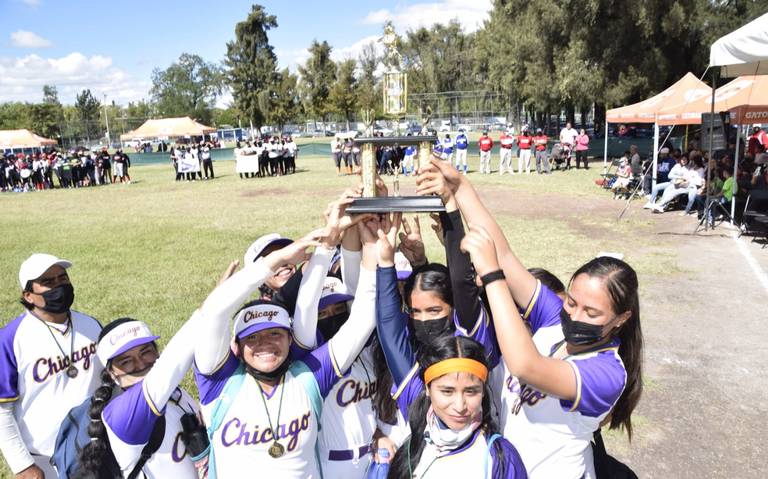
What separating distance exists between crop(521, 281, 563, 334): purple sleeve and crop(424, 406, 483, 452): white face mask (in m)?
0.61

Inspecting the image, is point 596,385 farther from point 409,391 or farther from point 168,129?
point 168,129

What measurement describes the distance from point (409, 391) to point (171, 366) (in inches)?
44.7

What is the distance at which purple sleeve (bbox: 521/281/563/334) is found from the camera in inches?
101

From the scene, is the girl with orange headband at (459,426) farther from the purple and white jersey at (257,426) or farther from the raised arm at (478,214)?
the purple and white jersey at (257,426)

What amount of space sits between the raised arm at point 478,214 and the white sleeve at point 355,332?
0.61 meters

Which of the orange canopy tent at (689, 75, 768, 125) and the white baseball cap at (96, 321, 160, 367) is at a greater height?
the orange canopy tent at (689, 75, 768, 125)

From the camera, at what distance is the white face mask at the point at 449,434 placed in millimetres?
2160

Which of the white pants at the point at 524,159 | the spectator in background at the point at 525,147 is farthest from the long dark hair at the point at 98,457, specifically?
the white pants at the point at 524,159

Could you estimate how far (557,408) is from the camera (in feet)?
7.45

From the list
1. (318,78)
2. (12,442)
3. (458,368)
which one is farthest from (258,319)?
(318,78)

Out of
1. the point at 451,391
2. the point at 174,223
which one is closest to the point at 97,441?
the point at 451,391

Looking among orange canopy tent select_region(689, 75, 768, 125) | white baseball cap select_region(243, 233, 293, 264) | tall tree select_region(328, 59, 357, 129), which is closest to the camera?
white baseball cap select_region(243, 233, 293, 264)

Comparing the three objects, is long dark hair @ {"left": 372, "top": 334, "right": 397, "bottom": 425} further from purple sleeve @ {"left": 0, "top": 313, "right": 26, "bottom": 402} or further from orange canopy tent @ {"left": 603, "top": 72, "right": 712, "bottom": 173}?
orange canopy tent @ {"left": 603, "top": 72, "right": 712, "bottom": 173}

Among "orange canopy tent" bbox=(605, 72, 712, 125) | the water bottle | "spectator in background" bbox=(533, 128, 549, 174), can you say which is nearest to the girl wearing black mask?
the water bottle
